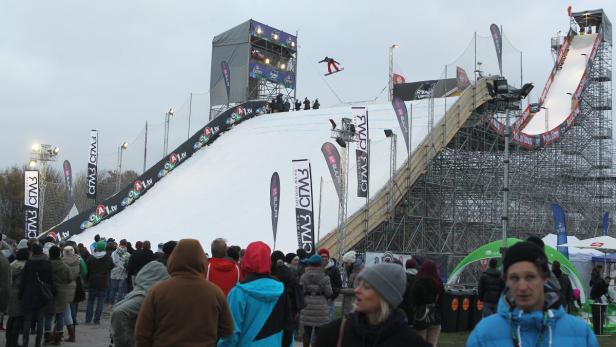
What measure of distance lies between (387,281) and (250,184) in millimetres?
25664

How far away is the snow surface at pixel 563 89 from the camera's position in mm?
40812

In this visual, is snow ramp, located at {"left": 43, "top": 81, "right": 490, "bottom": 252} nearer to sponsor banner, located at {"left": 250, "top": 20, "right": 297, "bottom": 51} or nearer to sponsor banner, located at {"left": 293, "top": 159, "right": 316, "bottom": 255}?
sponsor banner, located at {"left": 293, "top": 159, "right": 316, "bottom": 255}

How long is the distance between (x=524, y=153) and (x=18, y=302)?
28.5m

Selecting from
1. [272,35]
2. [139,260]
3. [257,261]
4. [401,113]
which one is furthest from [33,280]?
[272,35]

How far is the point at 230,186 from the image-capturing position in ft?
95.8

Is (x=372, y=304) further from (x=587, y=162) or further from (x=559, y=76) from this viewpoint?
(x=559, y=76)

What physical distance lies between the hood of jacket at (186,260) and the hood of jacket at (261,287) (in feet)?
1.75

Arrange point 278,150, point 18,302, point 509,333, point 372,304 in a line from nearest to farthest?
point 509,333 < point 372,304 < point 18,302 < point 278,150

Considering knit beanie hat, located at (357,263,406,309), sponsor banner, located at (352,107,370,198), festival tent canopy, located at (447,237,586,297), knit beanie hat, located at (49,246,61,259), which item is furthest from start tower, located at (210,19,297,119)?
knit beanie hat, located at (357,263,406,309)

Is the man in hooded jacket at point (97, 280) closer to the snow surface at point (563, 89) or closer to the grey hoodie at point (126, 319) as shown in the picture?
the grey hoodie at point (126, 319)

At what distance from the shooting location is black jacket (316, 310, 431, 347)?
320 centimetres

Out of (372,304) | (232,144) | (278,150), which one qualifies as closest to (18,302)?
(372,304)

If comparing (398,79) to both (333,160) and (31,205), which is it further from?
(31,205)

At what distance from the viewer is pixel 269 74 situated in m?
46.9
